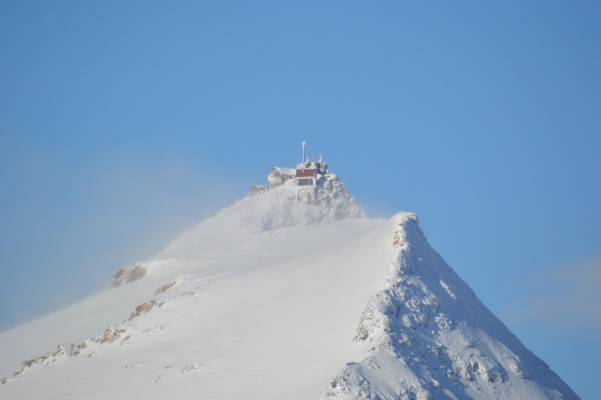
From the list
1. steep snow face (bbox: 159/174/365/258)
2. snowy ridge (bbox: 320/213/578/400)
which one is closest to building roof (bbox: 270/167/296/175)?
steep snow face (bbox: 159/174/365/258)

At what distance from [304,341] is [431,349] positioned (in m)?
9.08

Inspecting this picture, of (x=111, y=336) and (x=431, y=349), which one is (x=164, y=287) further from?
(x=431, y=349)

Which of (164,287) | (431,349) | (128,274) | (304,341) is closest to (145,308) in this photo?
(164,287)

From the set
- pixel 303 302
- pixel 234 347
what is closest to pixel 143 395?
pixel 234 347

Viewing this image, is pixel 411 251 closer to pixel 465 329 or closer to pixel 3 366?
pixel 465 329

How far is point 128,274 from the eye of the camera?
10556 cm

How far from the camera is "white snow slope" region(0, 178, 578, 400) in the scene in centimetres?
4484

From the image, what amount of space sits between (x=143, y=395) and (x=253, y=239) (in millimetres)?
58376

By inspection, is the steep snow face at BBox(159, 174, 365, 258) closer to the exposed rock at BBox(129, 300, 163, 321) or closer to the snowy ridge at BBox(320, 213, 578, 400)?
the exposed rock at BBox(129, 300, 163, 321)

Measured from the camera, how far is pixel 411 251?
59.0 m

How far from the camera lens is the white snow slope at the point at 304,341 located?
44844 mm

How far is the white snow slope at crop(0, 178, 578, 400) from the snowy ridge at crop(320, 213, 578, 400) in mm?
106

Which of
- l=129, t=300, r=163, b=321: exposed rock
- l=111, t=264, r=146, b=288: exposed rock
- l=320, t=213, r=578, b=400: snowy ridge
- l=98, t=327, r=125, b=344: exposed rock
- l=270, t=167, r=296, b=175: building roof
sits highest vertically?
l=270, t=167, r=296, b=175: building roof

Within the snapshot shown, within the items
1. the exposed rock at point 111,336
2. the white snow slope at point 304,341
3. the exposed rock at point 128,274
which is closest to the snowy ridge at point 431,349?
the white snow slope at point 304,341
